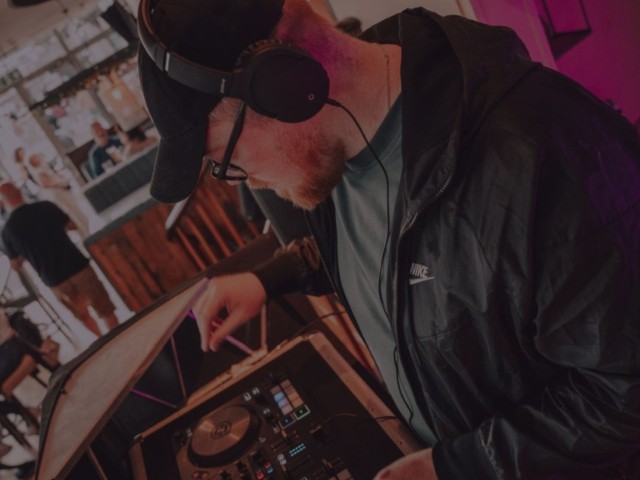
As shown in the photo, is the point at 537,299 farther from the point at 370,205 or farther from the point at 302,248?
the point at 302,248

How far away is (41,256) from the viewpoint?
4137 millimetres

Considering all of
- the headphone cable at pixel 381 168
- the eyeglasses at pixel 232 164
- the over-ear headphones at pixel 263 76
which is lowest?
the headphone cable at pixel 381 168

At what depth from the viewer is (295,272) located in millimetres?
1308

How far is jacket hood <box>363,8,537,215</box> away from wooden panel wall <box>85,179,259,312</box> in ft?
8.69

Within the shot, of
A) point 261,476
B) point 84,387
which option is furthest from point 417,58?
point 84,387

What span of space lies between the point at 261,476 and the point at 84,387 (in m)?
0.44

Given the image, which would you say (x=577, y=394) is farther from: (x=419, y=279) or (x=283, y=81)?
(x=283, y=81)

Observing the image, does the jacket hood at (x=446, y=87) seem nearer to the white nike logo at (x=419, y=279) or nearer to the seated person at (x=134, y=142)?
the white nike logo at (x=419, y=279)

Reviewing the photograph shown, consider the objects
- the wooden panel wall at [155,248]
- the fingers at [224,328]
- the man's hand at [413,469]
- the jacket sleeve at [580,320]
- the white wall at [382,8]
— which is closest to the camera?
the jacket sleeve at [580,320]

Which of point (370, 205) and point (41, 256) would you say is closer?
point (370, 205)

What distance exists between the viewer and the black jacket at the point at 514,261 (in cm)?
65

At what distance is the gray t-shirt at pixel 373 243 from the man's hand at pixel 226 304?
232mm

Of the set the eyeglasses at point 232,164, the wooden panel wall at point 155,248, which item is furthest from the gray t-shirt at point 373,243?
the wooden panel wall at point 155,248

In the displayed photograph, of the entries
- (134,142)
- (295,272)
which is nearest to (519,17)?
(295,272)
